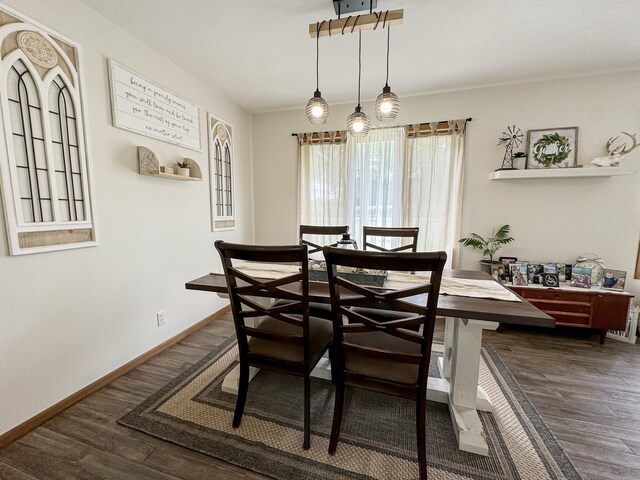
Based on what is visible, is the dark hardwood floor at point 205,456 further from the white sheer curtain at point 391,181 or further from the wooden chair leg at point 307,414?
the white sheer curtain at point 391,181

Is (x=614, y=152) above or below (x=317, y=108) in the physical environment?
below

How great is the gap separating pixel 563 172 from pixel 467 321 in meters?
2.16

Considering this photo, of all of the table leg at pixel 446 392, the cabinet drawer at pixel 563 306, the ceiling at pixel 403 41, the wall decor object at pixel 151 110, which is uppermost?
the ceiling at pixel 403 41

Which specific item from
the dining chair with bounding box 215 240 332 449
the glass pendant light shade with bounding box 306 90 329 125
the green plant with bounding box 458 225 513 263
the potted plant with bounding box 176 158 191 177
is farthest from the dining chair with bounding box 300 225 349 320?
the green plant with bounding box 458 225 513 263

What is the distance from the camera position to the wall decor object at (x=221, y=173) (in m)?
2.96

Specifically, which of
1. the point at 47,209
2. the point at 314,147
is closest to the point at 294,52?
the point at 314,147

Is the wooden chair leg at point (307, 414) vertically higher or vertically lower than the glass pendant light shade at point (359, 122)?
lower

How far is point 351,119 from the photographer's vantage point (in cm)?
188

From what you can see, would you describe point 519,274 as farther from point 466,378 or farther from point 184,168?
point 184,168

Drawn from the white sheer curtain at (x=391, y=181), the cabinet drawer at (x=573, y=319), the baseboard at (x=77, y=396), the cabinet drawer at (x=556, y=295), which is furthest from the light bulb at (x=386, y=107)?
the baseboard at (x=77, y=396)

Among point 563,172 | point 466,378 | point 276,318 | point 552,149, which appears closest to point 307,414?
point 276,318

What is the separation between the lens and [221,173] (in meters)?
3.15

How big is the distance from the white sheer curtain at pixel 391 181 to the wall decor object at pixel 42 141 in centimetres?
221

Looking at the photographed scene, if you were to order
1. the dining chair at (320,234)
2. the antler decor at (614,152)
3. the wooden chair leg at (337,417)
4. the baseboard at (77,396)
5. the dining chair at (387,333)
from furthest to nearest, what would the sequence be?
the antler decor at (614,152), the dining chair at (320,234), the baseboard at (77,396), the wooden chair leg at (337,417), the dining chair at (387,333)
